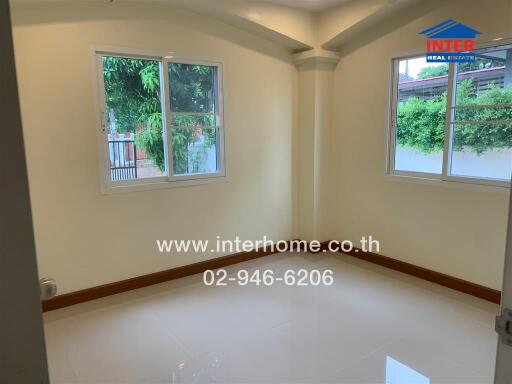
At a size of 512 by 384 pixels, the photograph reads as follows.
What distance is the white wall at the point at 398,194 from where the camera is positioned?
3.15 meters

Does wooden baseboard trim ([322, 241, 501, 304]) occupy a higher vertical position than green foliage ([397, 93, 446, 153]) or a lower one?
lower

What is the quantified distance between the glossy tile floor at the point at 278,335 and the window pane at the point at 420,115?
1210mm

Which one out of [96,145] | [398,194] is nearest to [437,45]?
[398,194]

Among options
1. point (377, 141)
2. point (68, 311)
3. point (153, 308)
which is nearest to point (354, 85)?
point (377, 141)

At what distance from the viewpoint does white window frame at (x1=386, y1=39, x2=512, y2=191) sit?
10.2ft

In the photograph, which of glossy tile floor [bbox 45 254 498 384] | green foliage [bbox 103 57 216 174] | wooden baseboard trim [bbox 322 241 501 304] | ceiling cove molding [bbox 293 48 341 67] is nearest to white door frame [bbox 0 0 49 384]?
glossy tile floor [bbox 45 254 498 384]

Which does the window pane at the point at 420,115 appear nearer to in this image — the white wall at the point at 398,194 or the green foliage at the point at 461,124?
the green foliage at the point at 461,124

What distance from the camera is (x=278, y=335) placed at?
274 centimetres

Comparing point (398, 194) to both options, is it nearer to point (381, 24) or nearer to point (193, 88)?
point (381, 24)

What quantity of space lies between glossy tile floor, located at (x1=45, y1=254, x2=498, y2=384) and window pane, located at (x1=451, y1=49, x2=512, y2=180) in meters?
1.18

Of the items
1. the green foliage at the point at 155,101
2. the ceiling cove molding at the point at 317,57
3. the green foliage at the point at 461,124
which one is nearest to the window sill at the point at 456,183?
the green foliage at the point at 461,124

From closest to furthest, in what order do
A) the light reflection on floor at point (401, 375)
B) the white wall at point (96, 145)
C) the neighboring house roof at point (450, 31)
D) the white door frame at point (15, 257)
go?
the white door frame at point (15, 257)
the light reflection on floor at point (401, 375)
the white wall at point (96, 145)
the neighboring house roof at point (450, 31)

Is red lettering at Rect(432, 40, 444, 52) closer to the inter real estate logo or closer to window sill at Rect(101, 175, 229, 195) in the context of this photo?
the inter real estate logo

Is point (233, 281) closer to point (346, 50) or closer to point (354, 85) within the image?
point (354, 85)
